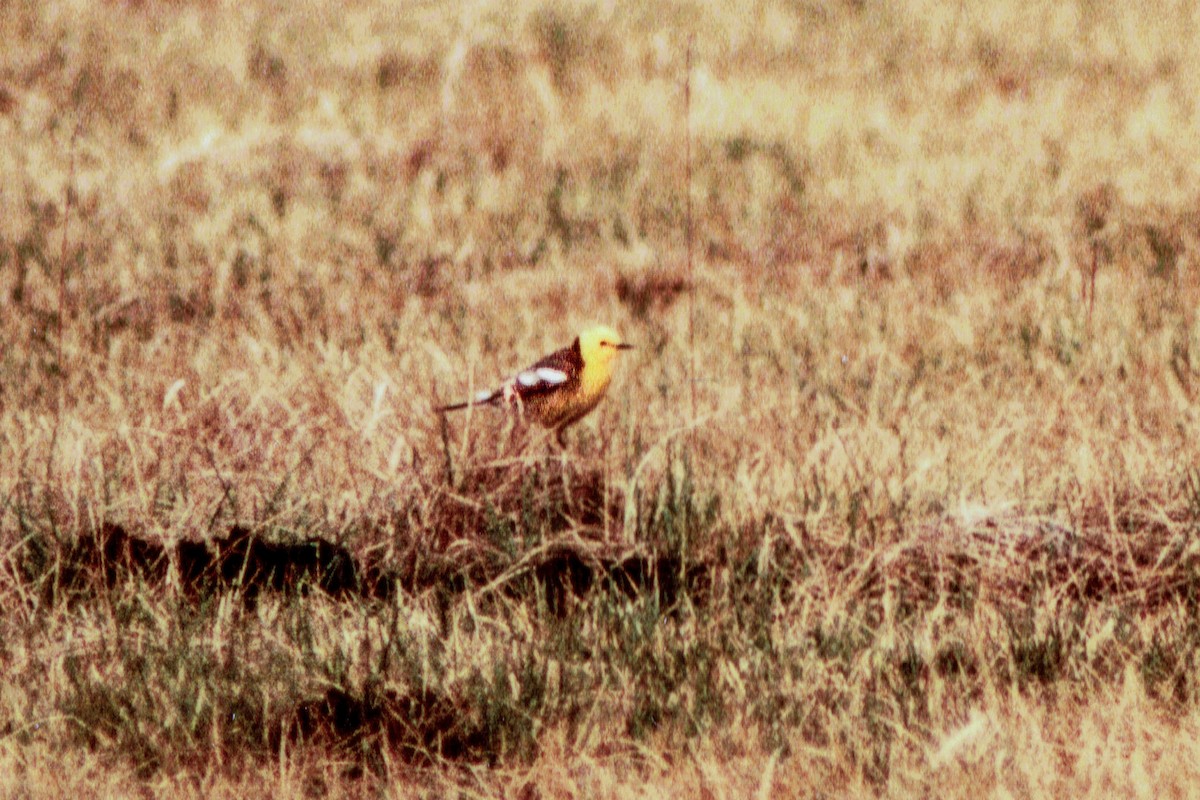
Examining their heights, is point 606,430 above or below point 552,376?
below

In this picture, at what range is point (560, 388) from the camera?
4.41 meters

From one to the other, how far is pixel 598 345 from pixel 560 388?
0.72 feet

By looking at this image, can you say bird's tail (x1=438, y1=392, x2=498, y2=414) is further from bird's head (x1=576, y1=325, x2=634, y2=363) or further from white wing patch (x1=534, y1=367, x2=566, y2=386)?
bird's head (x1=576, y1=325, x2=634, y2=363)

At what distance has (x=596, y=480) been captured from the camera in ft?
14.2

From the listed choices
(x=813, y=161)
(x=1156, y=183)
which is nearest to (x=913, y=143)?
(x=813, y=161)

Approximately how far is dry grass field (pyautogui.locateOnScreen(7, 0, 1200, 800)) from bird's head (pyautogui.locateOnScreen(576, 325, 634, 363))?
18 cm

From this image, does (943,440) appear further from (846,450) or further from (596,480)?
(596,480)

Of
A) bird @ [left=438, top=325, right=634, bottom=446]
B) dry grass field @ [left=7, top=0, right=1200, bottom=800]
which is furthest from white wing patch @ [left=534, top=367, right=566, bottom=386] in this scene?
dry grass field @ [left=7, top=0, right=1200, bottom=800]

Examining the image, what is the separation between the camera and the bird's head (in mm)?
4535

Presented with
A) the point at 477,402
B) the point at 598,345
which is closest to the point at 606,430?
the point at 598,345

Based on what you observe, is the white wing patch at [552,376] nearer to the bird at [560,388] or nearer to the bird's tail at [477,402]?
the bird at [560,388]

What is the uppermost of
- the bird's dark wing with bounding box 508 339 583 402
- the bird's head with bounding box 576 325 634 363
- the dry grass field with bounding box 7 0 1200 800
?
the bird's head with bounding box 576 325 634 363

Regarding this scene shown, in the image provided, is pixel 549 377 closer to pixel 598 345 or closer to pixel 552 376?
pixel 552 376

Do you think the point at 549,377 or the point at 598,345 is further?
the point at 598,345
